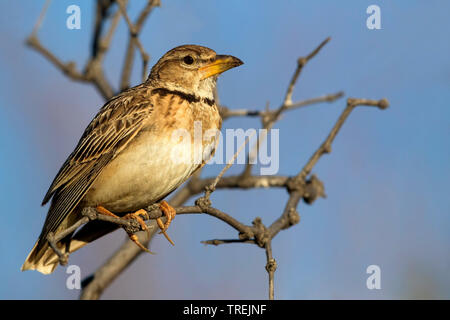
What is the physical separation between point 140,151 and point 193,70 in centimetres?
114

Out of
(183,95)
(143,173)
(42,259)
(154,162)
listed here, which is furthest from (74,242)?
(183,95)

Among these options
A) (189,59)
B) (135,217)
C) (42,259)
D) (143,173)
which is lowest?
(42,259)

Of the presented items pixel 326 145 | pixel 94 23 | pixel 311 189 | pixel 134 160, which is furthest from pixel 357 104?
pixel 94 23

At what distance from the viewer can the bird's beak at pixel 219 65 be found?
20.8ft

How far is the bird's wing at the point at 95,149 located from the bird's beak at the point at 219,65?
2.06 ft

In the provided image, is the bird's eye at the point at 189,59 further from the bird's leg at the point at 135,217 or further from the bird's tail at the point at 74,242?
the bird's tail at the point at 74,242

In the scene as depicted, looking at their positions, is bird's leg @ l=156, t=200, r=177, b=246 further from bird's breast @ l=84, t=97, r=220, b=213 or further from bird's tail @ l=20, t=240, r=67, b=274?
bird's tail @ l=20, t=240, r=67, b=274

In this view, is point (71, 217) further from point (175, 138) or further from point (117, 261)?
point (175, 138)

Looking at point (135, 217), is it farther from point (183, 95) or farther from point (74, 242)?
point (183, 95)

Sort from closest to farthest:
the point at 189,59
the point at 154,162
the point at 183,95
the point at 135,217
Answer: the point at 154,162
the point at 135,217
the point at 183,95
the point at 189,59

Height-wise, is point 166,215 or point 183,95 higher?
point 183,95

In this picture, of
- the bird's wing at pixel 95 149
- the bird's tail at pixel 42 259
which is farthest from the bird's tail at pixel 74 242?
the bird's wing at pixel 95 149

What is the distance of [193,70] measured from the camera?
6.68 metres

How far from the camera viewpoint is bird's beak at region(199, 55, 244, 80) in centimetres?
632
